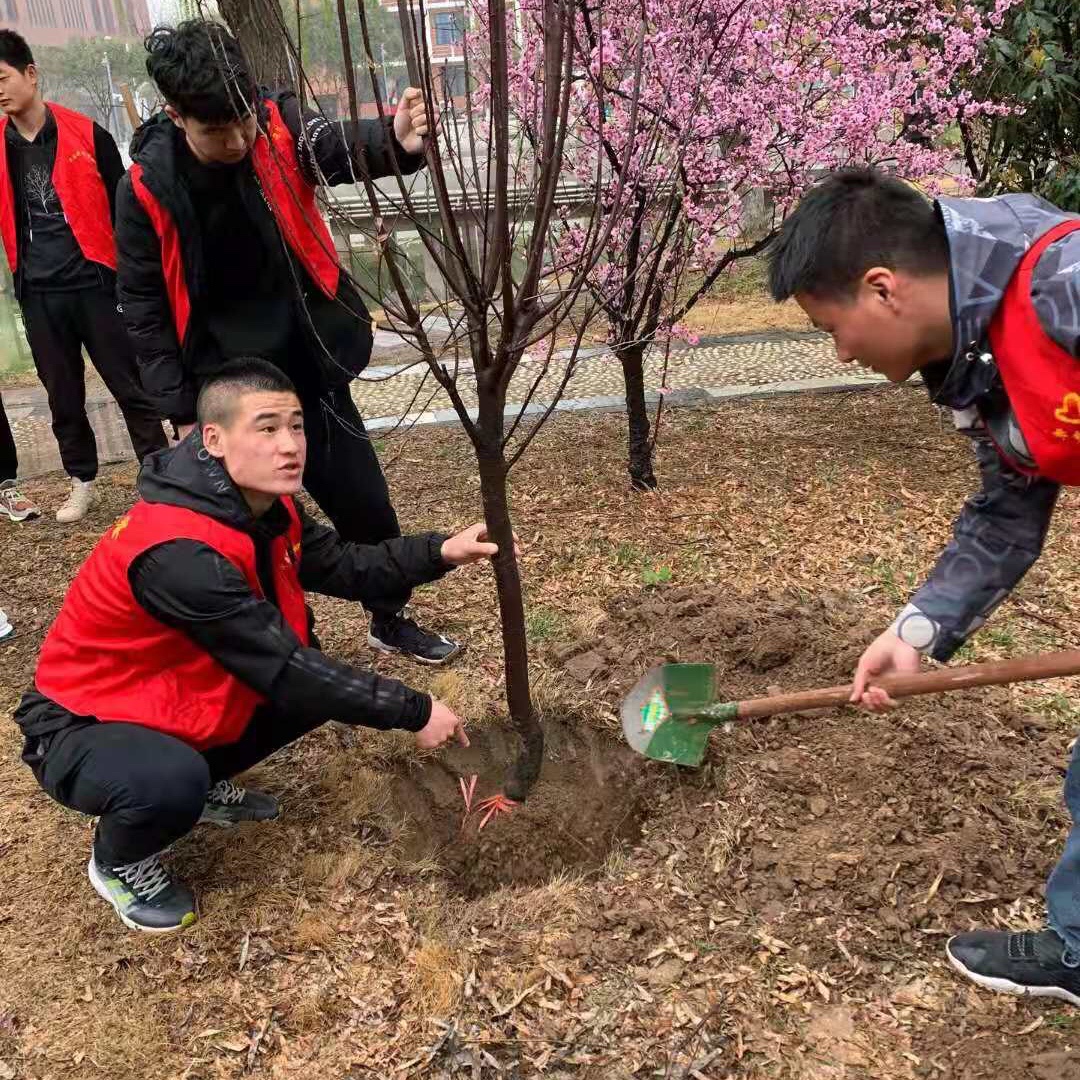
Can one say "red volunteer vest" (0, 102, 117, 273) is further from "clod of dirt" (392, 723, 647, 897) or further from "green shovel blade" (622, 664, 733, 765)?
"green shovel blade" (622, 664, 733, 765)

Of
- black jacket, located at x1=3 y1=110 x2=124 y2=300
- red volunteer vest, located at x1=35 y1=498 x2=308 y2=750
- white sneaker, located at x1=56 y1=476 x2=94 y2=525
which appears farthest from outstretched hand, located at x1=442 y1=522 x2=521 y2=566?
white sneaker, located at x1=56 y1=476 x2=94 y2=525

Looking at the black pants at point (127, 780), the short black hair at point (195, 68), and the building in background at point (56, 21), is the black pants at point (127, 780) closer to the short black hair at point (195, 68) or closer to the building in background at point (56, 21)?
the short black hair at point (195, 68)

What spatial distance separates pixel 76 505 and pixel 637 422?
2.87 meters

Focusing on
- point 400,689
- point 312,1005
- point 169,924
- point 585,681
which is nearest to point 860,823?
point 585,681

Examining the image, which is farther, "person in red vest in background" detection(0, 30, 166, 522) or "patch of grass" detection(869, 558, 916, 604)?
"person in red vest in background" detection(0, 30, 166, 522)

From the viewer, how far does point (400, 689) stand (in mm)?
2189

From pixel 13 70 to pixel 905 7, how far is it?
13.7ft

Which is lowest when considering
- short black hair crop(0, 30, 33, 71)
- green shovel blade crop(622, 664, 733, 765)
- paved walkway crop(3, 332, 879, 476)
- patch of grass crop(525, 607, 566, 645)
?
paved walkway crop(3, 332, 879, 476)

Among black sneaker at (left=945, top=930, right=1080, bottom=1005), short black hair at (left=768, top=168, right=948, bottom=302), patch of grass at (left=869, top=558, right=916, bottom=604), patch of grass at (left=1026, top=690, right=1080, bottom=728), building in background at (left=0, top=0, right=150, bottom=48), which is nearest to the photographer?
short black hair at (left=768, top=168, right=948, bottom=302)

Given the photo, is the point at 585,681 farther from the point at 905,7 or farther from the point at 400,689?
the point at 905,7

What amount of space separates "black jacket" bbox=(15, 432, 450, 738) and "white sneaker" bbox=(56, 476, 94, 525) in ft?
8.95

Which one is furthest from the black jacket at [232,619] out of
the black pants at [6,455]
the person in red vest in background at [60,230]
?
the black pants at [6,455]

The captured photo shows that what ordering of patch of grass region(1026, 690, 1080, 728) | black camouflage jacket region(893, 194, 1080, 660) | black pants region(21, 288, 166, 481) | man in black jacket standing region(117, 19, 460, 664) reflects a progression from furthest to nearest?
black pants region(21, 288, 166, 481) → patch of grass region(1026, 690, 1080, 728) → man in black jacket standing region(117, 19, 460, 664) → black camouflage jacket region(893, 194, 1080, 660)

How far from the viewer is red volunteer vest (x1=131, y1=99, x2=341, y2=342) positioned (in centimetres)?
254
